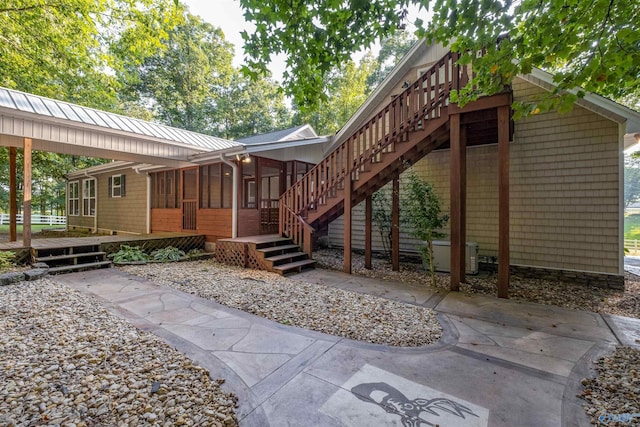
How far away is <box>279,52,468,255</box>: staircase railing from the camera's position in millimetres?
5320

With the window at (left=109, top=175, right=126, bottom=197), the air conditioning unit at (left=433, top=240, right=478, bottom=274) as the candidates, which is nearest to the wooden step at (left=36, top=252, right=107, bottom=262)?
the window at (left=109, top=175, right=126, bottom=197)

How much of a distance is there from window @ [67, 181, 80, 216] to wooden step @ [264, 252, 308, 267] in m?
14.5

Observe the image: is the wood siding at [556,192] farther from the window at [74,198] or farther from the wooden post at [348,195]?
the window at [74,198]

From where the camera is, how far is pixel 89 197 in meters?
14.2

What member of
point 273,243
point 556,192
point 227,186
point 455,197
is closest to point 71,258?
point 227,186

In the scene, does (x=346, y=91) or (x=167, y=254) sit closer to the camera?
(x=167, y=254)

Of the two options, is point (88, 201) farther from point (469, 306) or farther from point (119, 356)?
point (469, 306)

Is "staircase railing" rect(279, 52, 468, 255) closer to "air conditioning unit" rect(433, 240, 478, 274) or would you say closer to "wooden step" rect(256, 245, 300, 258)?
"wooden step" rect(256, 245, 300, 258)

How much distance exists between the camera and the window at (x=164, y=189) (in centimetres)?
1026

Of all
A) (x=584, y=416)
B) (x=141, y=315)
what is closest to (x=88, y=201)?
(x=141, y=315)

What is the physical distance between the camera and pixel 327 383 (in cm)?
232

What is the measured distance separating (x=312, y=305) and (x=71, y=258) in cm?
618

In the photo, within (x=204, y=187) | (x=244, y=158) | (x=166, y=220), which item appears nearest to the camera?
(x=244, y=158)

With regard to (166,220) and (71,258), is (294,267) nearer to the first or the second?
(71,258)
